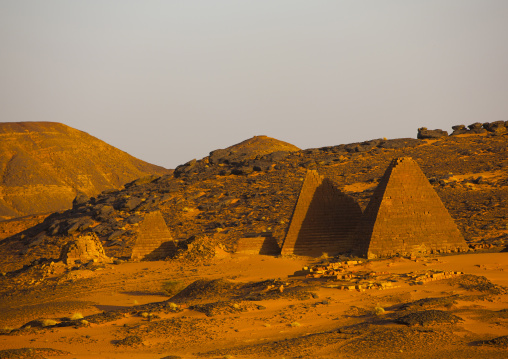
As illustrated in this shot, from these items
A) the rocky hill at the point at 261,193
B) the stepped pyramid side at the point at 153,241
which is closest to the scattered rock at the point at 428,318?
the rocky hill at the point at 261,193

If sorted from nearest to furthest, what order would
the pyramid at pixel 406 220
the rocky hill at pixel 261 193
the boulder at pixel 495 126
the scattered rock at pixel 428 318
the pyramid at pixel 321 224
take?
the scattered rock at pixel 428 318
the pyramid at pixel 406 220
the pyramid at pixel 321 224
the rocky hill at pixel 261 193
the boulder at pixel 495 126

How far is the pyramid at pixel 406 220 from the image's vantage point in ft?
59.0

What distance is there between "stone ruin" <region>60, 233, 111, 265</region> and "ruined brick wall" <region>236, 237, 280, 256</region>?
5.46 meters

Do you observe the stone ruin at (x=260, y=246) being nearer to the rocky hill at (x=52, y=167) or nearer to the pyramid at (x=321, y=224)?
the pyramid at (x=321, y=224)

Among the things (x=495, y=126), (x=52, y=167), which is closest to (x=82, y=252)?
(x=495, y=126)

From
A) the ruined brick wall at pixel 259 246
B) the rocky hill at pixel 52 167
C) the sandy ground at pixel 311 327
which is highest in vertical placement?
the rocky hill at pixel 52 167

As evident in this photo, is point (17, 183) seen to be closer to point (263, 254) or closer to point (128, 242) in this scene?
point (128, 242)

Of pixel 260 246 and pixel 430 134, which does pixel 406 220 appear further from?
pixel 430 134

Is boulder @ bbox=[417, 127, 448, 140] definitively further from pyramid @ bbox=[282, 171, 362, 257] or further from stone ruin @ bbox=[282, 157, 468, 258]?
stone ruin @ bbox=[282, 157, 468, 258]

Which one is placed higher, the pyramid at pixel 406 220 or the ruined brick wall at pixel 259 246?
the pyramid at pixel 406 220

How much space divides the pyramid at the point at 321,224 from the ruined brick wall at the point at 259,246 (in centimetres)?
159

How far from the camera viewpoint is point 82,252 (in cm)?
2425

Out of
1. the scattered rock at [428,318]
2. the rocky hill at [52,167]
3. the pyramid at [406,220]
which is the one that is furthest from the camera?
the rocky hill at [52,167]

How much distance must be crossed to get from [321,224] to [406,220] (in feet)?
12.3
